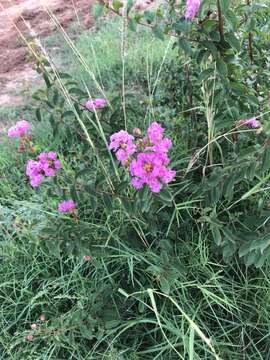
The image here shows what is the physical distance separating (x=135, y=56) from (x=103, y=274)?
207cm

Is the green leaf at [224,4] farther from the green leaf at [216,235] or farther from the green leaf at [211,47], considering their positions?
the green leaf at [216,235]

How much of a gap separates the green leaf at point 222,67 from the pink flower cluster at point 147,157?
0.28m

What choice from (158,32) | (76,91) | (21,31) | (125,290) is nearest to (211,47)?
(158,32)

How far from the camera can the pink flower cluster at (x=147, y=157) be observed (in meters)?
1.50

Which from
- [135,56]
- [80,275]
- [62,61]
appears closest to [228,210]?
[80,275]

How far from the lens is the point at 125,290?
6.27ft

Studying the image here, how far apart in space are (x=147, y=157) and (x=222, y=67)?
0.40m

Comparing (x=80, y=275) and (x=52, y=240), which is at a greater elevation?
(x=52, y=240)

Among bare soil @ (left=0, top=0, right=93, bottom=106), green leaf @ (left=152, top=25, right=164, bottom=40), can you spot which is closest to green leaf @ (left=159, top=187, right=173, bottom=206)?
green leaf @ (left=152, top=25, right=164, bottom=40)

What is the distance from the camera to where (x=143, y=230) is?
196 centimetres

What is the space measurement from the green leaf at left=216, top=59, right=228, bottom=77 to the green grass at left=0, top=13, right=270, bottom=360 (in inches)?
18.4

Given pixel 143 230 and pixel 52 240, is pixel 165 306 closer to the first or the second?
pixel 143 230

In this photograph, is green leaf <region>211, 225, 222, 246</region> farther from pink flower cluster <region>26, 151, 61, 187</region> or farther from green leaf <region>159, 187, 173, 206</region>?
pink flower cluster <region>26, 151, 61, 187</region>

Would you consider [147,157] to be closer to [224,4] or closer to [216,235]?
[216,235]
